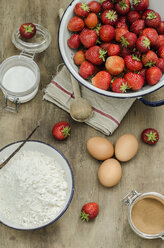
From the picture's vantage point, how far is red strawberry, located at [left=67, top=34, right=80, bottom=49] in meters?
1.34

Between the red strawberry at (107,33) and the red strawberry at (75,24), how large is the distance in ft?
0.25

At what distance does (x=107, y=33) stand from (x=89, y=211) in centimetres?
65

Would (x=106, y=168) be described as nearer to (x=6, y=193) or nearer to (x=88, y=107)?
(x=88, y=107)

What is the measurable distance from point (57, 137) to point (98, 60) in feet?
1.11

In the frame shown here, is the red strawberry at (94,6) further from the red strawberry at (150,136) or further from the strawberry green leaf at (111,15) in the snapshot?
the red strawberry at (150,136)

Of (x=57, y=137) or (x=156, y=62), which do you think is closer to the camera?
(x=156, y=62)

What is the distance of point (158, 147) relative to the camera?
1.49 m

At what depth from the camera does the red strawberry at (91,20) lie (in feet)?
4.37

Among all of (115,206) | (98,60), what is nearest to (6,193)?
(115,206)

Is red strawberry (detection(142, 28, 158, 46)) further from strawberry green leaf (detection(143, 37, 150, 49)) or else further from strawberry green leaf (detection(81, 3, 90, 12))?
strawberry green leaf (detection(81, 3, 90, 12))

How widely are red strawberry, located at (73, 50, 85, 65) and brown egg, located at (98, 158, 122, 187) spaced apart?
15.2 inches

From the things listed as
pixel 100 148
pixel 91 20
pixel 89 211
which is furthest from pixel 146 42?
pixel 89 211

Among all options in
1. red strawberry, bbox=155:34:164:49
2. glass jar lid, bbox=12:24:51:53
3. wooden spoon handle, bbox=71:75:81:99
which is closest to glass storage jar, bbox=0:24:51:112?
glass jar lid, bbox=12:24:51:53

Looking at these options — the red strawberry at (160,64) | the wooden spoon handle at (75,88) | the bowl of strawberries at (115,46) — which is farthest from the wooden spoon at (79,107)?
the red strawberry at (160,64)
